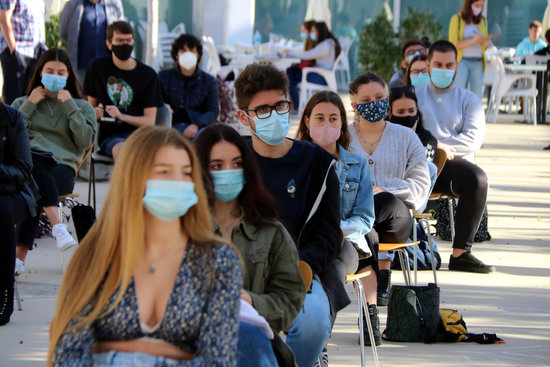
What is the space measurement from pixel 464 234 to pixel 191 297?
4.63 metres

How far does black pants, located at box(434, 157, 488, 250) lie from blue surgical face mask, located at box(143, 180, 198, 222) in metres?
4.57

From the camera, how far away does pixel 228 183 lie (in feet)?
11.1

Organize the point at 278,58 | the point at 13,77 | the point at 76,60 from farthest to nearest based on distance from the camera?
the point at 278,58, the point at 76,60, the point at 13,77

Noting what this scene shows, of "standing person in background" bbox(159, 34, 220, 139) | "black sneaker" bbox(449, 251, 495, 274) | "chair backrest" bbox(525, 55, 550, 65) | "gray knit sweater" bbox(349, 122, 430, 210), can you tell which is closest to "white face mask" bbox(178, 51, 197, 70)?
"standing person in background" bbox(159, 34, 220, 139)

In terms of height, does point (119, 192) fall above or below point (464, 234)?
above

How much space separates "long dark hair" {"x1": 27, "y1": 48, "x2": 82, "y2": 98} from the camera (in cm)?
689

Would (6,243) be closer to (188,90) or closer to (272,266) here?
(272,266)

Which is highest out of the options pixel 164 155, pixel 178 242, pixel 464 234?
pixel 164 155

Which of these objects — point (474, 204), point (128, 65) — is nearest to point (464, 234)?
point (474, 204)

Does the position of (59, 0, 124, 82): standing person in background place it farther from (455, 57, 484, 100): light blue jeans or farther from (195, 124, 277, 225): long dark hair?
(195, 124, 277, 225): long dark hair

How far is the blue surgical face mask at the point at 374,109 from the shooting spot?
19.1ft

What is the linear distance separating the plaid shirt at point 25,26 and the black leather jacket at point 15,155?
4.58 meters

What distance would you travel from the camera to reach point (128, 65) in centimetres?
833

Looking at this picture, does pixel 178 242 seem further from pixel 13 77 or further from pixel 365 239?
pixel 13 77
